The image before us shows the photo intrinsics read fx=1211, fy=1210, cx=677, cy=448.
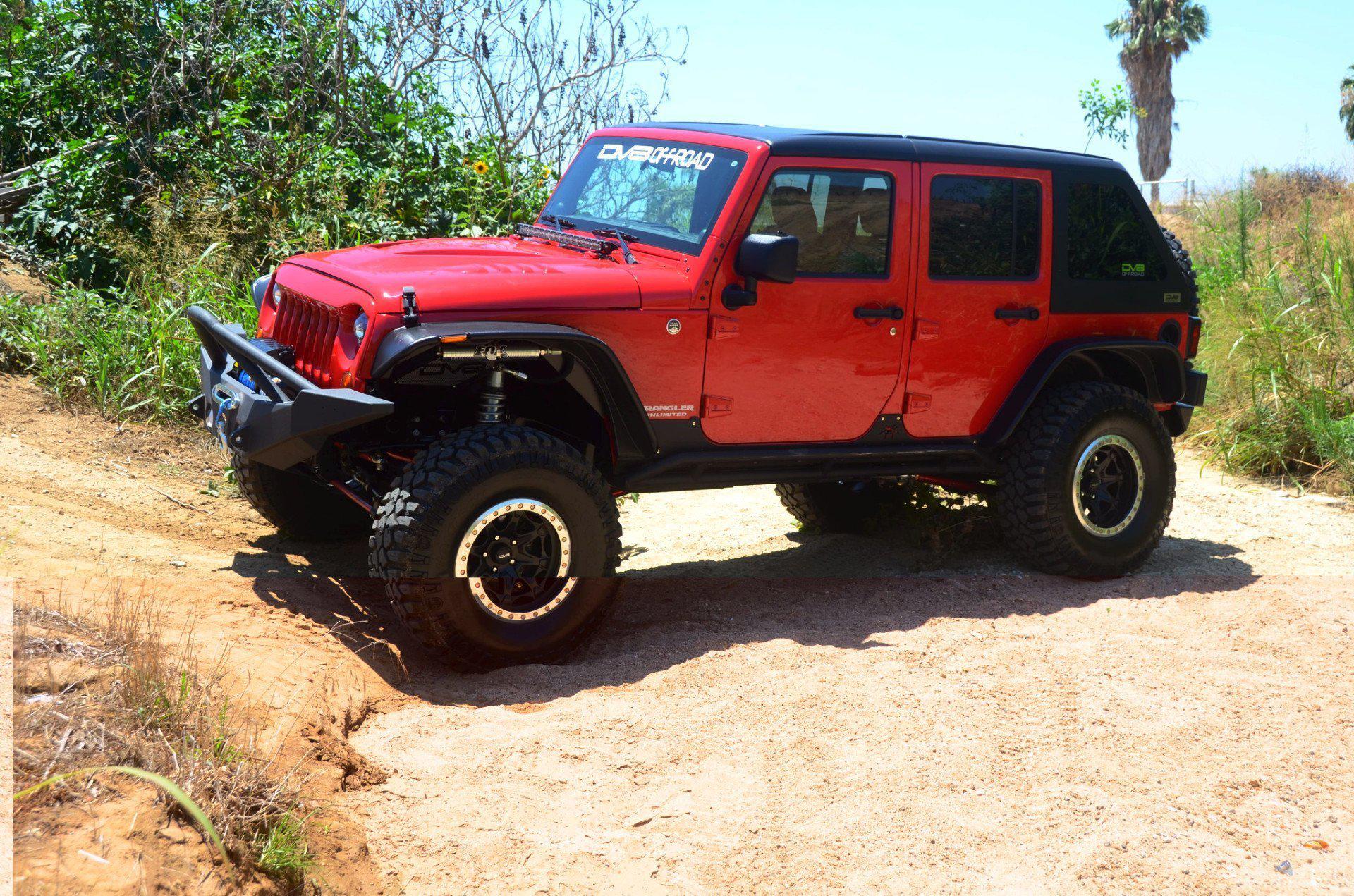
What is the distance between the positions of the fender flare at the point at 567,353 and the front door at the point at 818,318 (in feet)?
1.07

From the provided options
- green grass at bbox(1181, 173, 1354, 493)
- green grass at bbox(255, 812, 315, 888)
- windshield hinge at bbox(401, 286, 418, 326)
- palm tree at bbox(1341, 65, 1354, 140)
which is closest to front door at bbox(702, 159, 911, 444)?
windshield hinge at bbox(401, 286, 418, 326)

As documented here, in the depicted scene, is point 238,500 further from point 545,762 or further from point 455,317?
point 545,762

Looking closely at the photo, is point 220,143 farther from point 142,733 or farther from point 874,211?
point 142,733

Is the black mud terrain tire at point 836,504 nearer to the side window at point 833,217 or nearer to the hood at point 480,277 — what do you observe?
the side window at point 833,217

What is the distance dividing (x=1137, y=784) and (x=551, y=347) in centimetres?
236

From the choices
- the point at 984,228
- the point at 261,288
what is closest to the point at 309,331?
the point at 261,288

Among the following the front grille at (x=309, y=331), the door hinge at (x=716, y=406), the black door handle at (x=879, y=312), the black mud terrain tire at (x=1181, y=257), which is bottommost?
the door hinge at (x=716, y=406)

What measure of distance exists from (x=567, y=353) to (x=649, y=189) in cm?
110

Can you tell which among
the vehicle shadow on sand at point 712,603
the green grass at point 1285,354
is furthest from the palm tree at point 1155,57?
the vehicle shadow on sand at point 712,603

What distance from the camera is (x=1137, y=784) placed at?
3.63m

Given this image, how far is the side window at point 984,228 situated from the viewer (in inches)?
204

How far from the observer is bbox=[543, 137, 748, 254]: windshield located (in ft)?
15.6

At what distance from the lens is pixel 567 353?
4.31m

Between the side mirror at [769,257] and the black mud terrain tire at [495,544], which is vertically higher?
the side mirror at [769,257]
